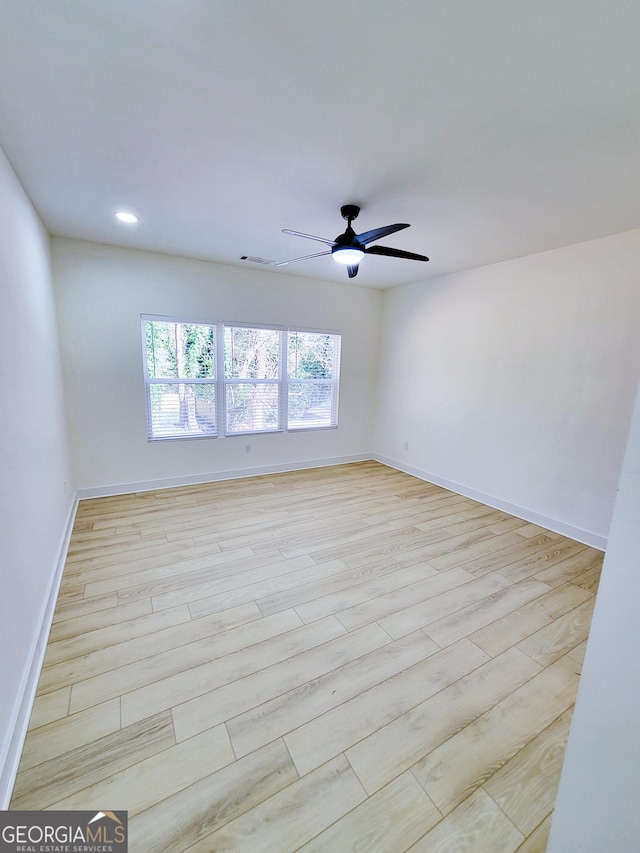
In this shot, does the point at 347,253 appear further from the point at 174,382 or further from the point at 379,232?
the point at 174,382

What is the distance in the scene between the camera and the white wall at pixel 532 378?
2.92 m

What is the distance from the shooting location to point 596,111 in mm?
1473

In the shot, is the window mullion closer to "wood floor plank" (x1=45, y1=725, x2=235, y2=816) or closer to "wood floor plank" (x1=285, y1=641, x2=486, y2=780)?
"wood floor plank" (x1=285, y1=641, x2=486, y2=780)

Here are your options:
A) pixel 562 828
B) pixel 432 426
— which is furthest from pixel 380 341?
pixel 562 828

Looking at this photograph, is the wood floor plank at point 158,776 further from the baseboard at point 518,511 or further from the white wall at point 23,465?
the baseboard at point 518,511

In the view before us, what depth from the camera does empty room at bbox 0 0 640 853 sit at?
3.79ft

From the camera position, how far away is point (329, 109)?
1531 mm

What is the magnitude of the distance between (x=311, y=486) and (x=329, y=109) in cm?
361

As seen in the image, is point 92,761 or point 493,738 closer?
point 92,761

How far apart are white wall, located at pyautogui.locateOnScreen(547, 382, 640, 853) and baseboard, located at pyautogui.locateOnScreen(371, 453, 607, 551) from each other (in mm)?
2034

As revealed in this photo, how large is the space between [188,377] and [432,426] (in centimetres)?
324

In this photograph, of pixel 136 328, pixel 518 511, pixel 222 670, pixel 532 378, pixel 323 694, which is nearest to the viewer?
pixel 323 694

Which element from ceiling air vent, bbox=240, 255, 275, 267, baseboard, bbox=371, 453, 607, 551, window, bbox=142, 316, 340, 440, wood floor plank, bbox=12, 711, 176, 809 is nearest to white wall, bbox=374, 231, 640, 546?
baseboard, bbox=371, 453, 607, 551

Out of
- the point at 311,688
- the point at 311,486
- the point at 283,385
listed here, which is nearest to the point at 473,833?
the point at 311,688
